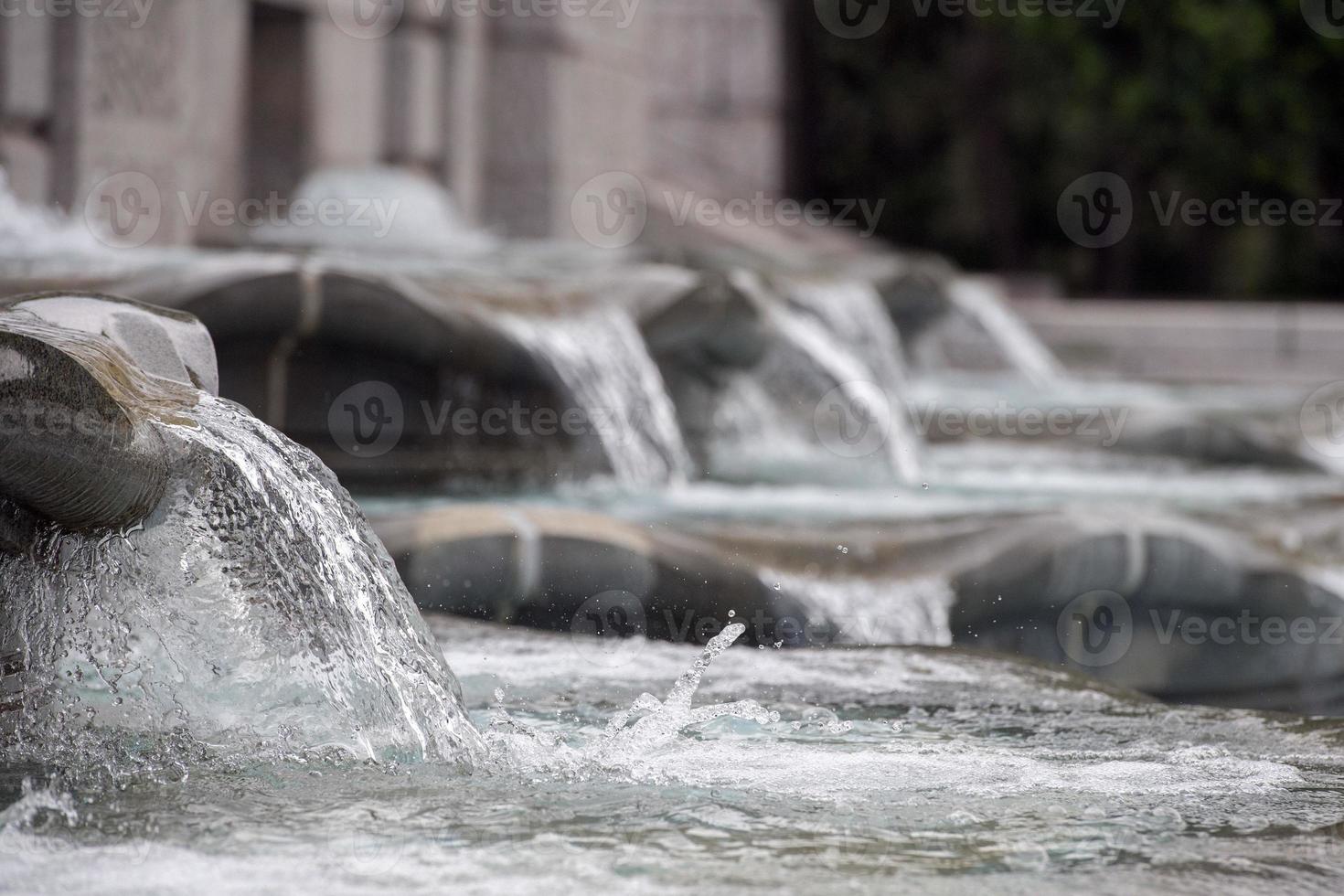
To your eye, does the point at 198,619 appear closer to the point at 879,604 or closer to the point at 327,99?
the point at 879,604

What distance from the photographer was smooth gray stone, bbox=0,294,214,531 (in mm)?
2766

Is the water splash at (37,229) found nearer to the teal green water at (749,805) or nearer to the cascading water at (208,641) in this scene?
the cascading water at (208,641)

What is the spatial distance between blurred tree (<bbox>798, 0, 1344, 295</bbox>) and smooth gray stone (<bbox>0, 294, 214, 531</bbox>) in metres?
16.1

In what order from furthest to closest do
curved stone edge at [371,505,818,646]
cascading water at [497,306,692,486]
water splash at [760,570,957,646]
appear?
cascading water at [497,306,692,486] < water splash at [760,570,957,646] < curved stone edge at [371,505,818,646]

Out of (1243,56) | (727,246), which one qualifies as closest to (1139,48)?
(1243,56)

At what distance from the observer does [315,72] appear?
970 cm

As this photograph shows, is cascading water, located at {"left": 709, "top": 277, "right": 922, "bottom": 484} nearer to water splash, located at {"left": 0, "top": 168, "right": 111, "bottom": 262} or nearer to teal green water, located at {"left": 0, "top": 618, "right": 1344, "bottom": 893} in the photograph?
water splash, located at {"left": 0, "top": 168, "right": 111, "bottom": 262}

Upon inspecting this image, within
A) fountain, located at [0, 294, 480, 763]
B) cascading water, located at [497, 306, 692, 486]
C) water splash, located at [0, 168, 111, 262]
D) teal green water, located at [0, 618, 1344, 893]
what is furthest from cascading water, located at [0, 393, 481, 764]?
water splash, located at [0, 168, 111, 262]

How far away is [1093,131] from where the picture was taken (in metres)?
19.1

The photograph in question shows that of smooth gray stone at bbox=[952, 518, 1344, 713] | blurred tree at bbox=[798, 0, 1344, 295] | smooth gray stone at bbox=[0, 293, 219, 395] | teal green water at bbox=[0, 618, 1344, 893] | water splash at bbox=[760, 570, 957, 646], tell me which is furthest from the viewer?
blurred tree at bbox=[798, 0, 1344, 295]

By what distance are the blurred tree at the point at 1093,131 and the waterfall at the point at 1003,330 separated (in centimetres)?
697

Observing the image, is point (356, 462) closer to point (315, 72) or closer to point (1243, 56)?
point (315, 72)

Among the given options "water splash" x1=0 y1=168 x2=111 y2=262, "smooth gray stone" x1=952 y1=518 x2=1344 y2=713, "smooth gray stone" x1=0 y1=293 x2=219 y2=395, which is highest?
"water splash" x1=0 y1=168 x2=111 y2=262

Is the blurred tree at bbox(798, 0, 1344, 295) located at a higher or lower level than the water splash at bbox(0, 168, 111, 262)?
higher
